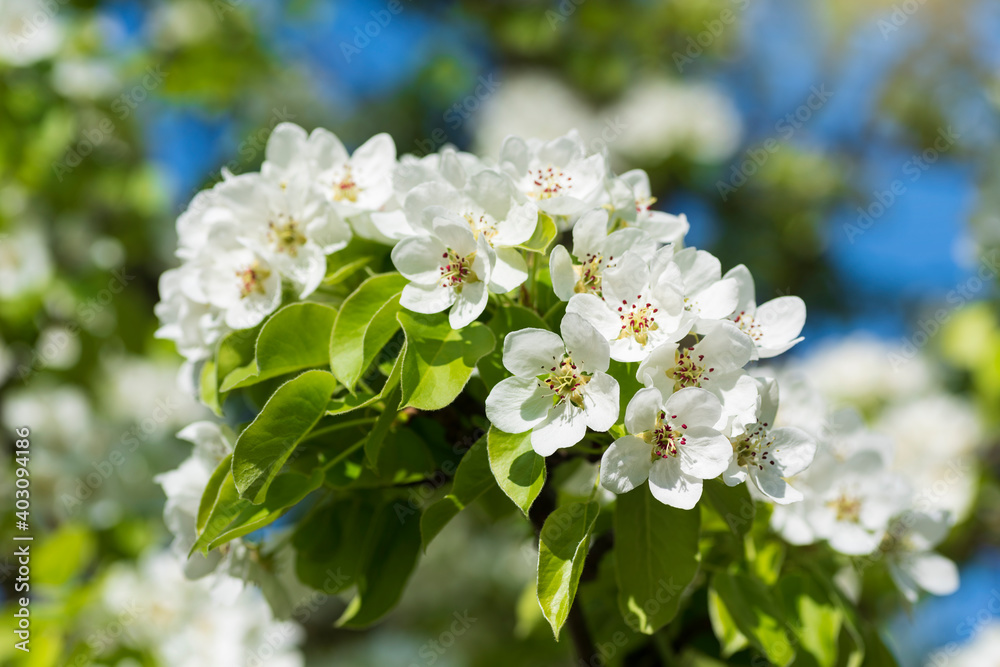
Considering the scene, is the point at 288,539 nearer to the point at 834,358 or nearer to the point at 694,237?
the point at 834,358

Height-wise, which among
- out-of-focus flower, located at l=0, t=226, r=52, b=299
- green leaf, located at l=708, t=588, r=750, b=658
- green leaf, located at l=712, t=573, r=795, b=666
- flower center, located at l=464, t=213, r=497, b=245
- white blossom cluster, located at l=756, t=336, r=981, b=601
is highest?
flower center, located at l=464, t=213, r=497, b=245

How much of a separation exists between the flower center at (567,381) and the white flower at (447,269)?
0.38 feet

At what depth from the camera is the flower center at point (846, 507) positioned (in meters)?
1.21

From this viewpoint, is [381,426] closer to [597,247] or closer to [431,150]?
[597,247]

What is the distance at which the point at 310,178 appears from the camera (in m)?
1.17

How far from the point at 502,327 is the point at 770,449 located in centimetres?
36

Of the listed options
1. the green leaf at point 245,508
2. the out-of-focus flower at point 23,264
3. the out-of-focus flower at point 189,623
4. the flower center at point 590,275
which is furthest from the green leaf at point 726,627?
the out-of-focus flower at point 23,264

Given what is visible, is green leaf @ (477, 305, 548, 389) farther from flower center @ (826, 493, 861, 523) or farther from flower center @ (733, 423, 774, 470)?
flower center @ (826, 493, 861, 523)

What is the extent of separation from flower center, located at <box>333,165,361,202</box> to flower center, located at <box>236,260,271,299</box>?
156 mm

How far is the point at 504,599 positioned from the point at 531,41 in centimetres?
331

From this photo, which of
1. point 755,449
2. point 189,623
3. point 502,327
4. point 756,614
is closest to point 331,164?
point 502,327

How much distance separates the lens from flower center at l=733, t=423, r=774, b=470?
974 millimetres

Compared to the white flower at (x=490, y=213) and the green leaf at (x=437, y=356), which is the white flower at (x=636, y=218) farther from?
the green leaf at (x=437, y=356)

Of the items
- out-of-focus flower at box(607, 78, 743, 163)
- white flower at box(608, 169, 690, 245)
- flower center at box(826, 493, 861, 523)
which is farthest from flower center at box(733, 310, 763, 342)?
out-of-focus flower at box(607, 78, 743, 163)
